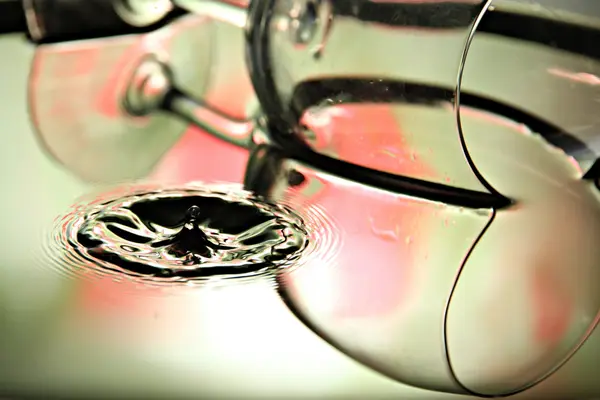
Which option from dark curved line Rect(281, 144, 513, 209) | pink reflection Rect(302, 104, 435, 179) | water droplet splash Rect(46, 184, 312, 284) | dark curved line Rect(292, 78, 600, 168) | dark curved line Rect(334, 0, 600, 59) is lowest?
water droplet splash Rect(46, 184, 312, 284)

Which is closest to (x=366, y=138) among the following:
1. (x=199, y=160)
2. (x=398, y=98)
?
(x=398, y=98)

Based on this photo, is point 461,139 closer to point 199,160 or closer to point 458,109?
point 458,109

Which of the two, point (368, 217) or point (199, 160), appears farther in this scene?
point (199, 160)

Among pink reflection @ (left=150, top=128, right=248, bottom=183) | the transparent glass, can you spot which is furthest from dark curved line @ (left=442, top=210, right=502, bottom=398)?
pink reflection @ (left=150, top=128, right=248, bottom=183)

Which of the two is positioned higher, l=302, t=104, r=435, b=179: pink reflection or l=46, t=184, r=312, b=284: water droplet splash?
l=302, t=104, r=435, b=179: pink reflection

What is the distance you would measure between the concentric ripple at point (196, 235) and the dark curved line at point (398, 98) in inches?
2.0

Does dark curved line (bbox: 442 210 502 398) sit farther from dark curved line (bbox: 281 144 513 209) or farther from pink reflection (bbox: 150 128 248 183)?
pink reflection (bbox: 150 128 248 183)

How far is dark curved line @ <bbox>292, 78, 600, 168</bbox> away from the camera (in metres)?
0.33

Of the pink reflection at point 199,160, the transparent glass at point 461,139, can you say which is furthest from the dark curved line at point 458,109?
the pink reflection at point 199,160

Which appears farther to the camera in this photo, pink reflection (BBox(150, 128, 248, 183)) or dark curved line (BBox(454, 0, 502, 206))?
pink reflection (BBox(150, 128, 248, 183))

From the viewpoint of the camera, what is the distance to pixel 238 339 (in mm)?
626

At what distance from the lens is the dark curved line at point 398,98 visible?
12.8 inches

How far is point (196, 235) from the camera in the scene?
0.35 m

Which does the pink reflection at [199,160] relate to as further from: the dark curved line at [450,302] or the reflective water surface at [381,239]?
the dark curved line at [450,302]
